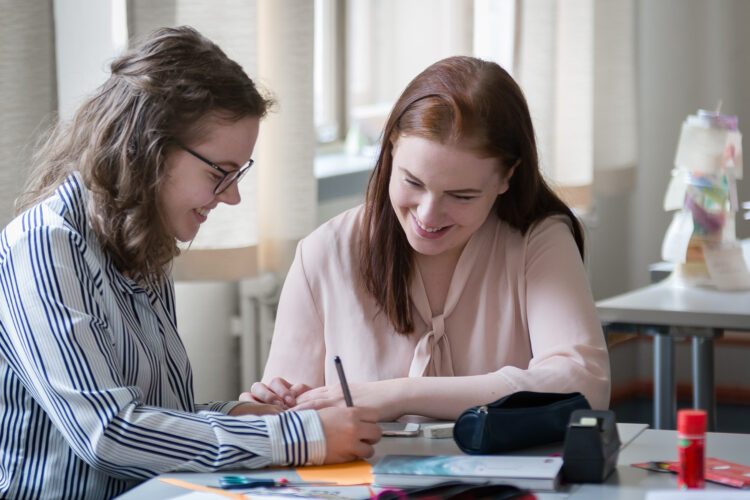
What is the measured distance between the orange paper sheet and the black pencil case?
156 mm

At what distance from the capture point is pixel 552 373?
1.88 m

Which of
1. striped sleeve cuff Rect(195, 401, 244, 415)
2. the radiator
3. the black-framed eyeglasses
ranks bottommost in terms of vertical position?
the radiator

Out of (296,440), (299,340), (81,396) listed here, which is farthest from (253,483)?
(299,340)

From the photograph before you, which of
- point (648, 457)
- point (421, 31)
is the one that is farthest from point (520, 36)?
point (648, 457)

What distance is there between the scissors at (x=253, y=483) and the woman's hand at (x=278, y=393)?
0.38m

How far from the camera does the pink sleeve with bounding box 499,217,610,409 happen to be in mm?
1879

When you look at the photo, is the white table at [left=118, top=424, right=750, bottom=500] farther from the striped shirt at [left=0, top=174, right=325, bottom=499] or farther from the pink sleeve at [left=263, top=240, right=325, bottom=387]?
the pink sleeve at [left=263, top=240, right=325, bottom=387]

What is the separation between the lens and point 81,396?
1.46 meters

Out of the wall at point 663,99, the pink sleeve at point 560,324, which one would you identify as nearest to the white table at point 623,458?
the pink sleeve at point 560,324

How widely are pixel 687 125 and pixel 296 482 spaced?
2042mm

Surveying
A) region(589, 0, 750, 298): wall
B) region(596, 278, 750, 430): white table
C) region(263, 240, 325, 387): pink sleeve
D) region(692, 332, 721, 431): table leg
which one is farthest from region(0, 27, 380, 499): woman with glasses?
region(589, 0, 750, 298): wall

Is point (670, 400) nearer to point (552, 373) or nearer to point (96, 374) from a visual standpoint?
point (552, 373)

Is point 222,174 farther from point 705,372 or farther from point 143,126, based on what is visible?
point 705,372

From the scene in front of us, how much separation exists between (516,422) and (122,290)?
2.01 feet
